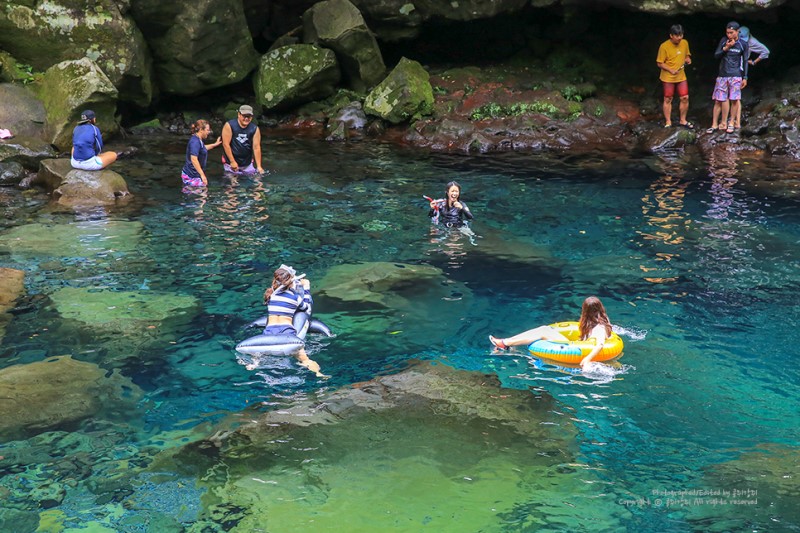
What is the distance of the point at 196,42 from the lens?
19.5m

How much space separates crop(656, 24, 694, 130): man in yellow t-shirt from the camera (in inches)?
725

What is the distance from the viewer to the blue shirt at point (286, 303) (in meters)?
8.82

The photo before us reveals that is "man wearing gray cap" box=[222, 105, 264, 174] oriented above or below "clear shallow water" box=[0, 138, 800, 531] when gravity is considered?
above

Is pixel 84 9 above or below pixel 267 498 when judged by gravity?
above

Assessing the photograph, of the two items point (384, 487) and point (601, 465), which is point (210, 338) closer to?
point (384, 487)

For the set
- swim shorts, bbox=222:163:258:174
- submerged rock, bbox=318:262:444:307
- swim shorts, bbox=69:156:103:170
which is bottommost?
submerged rock, bbox=318:262:444:307

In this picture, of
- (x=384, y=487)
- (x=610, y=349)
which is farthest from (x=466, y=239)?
(x=384, y=487)

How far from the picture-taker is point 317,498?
618 cm

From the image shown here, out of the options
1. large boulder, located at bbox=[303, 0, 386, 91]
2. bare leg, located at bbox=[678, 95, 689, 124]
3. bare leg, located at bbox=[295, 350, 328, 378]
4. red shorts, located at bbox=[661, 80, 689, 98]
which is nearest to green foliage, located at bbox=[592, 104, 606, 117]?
red shorts, located at bbox=[661, 80, 689, 98]

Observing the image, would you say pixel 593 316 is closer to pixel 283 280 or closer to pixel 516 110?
pixel 283 280

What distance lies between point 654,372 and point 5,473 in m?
6.41

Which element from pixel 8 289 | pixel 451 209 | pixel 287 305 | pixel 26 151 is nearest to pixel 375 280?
pixel 287 305

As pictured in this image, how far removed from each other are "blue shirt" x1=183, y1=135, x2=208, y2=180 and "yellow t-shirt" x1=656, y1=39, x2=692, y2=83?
36.1ft

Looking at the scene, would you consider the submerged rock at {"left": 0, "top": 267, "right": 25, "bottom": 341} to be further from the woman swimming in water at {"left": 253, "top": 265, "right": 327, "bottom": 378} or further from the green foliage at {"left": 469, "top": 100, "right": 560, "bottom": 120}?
the green foliage at {"left": 469, "top": 100, "right": 560, "bottom": 120}
